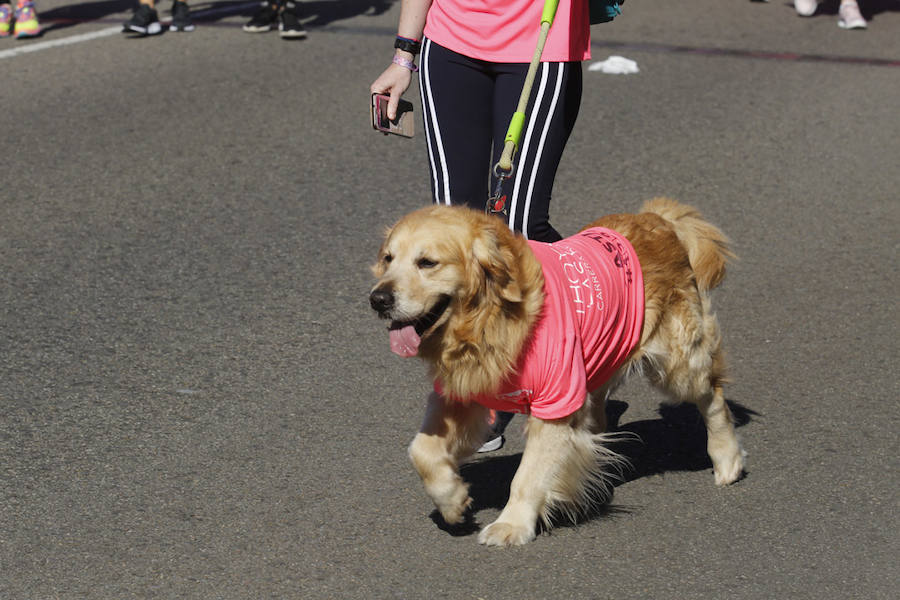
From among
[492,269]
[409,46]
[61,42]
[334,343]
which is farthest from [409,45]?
[61,42]

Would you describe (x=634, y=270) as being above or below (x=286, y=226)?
above

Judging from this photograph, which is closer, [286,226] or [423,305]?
[423,305]

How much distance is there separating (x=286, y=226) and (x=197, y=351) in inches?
64.6

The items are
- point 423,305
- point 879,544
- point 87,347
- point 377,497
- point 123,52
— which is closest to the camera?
point 423,305

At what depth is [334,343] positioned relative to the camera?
5.21 m

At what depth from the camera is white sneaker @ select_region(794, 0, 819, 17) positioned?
1248 cm

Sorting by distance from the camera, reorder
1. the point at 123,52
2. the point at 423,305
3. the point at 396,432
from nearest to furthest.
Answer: the point at 423,305, the point at 396,432, the point at 123,52

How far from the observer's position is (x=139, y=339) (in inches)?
203

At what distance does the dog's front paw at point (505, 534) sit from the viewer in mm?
3693

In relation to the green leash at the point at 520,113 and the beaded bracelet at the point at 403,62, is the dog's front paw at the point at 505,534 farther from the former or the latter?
the beaded bracelet at the point at 403,62

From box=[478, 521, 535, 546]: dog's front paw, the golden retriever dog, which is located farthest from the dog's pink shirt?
box=[478, 521, 535, 546]: dog's front paw

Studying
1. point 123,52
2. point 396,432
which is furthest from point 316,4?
point 396,432

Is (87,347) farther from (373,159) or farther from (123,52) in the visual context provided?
(123,52)

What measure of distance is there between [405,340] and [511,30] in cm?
128
